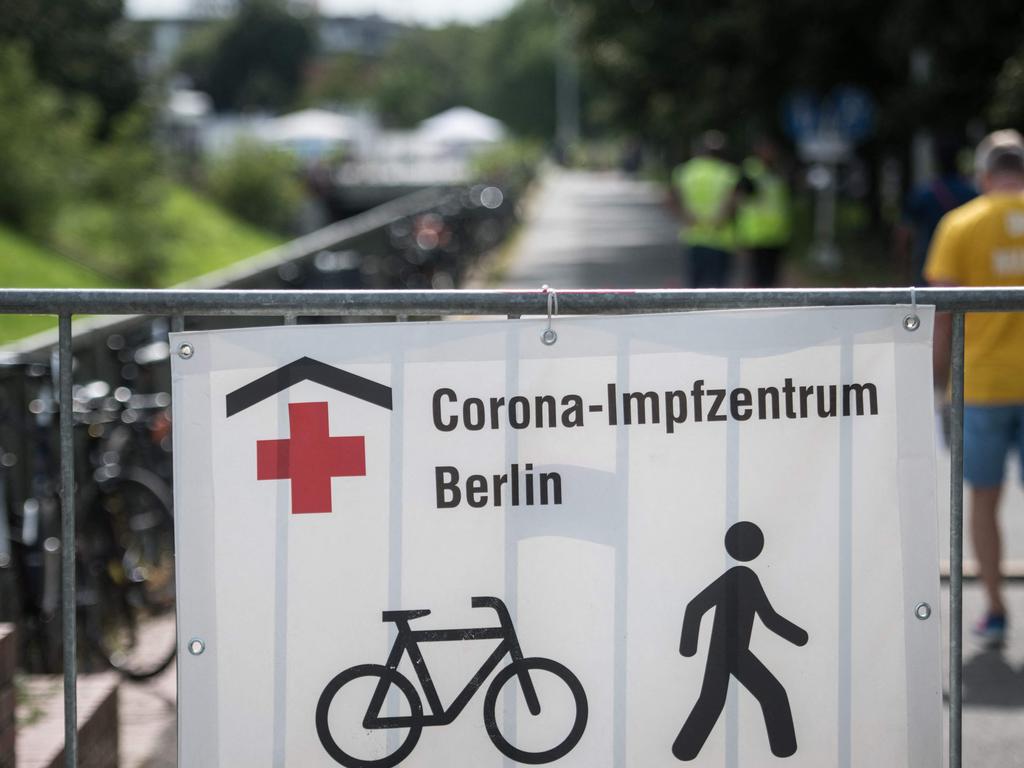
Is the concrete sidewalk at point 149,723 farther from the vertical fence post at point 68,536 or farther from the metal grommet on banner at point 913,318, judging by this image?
Answer: the metal grommet on banner at point 913,318

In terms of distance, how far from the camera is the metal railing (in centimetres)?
311

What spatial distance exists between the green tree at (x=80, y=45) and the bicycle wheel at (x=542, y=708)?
28984 mm

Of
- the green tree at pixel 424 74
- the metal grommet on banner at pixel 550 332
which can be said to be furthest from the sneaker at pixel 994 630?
the green tree at pixel 424 74

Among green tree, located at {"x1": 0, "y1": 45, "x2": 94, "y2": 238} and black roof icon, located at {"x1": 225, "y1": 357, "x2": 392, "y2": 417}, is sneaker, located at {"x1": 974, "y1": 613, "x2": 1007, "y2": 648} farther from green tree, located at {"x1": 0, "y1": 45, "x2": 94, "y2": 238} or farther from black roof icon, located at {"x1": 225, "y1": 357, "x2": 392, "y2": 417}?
green tree, located at {"x1": 0, "y1": 45, "x2": 94, "y2": 238}

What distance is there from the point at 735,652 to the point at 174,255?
2962 cm

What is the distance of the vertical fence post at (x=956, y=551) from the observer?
3230 millimetres

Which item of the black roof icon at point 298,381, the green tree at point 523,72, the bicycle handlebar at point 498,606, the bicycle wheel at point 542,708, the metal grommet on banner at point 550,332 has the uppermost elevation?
the green tree at point 523,72

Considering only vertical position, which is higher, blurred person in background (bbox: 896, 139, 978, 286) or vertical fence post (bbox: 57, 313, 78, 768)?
blurred person in background (bbox: 896, 139, 978, 286)

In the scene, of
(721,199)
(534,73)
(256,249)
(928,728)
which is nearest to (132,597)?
(928,728)

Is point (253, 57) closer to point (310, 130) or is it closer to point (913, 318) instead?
point (310, 130)

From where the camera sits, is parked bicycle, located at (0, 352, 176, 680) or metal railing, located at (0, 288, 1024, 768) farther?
parked bicycle, located at (0, 352, 176, 680)

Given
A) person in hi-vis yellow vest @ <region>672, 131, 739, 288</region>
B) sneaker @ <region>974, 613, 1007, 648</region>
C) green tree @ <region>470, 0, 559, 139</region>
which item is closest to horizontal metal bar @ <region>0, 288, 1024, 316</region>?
sneaker @ <region>974, 613, 1007, 648</region>

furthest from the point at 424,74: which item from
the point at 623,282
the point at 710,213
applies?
the point at 710,213

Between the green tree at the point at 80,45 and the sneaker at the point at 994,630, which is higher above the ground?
the green tree at the point at 80,45
